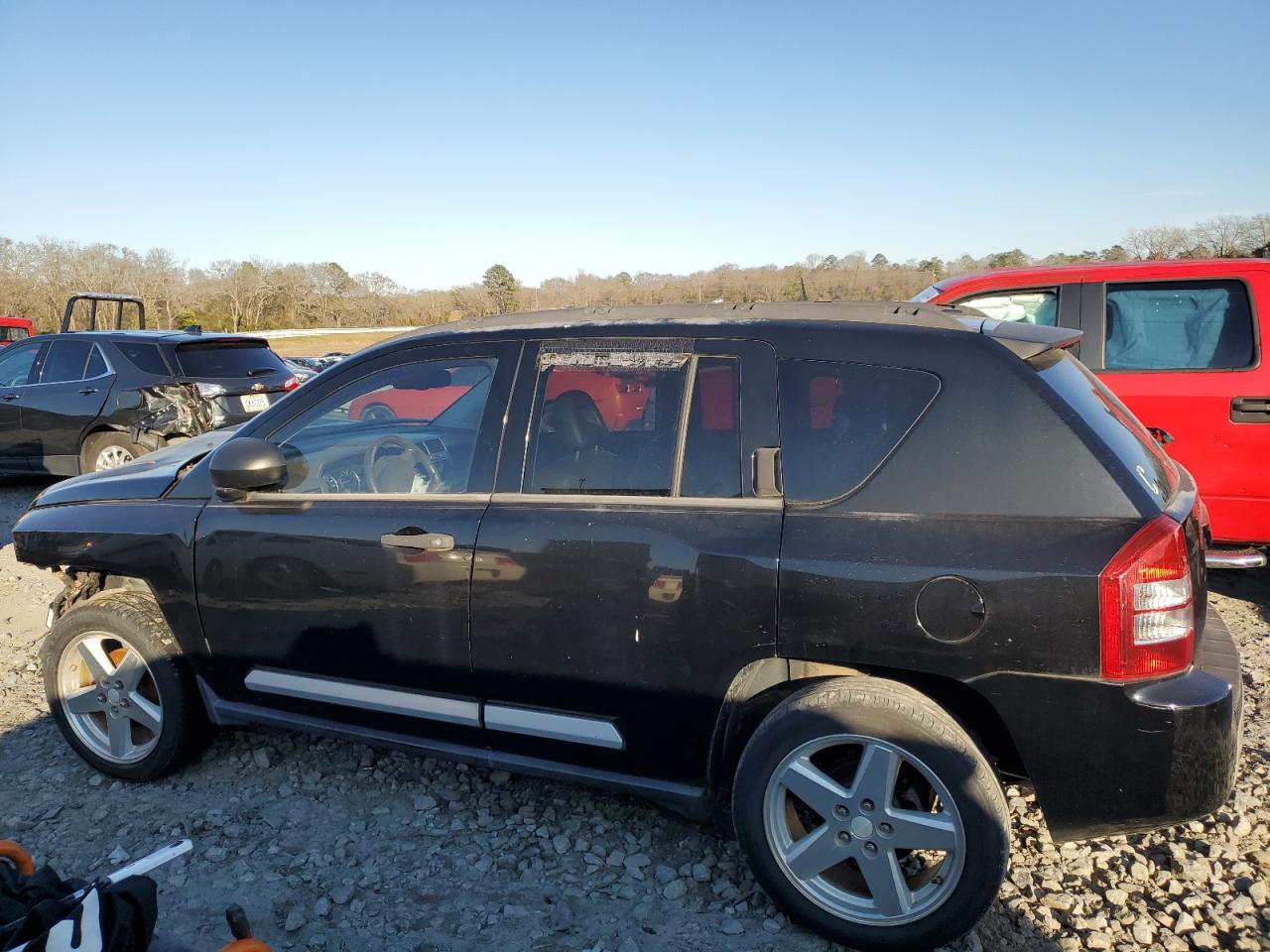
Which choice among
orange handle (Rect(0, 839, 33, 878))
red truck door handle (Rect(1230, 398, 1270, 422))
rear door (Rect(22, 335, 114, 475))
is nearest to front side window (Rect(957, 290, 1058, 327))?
red truck door handle (Rect(1230, 398, 1270, 422))

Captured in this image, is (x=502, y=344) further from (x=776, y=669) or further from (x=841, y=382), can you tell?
(x=776, y=669)

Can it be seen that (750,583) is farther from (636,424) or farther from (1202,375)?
(1202,375)

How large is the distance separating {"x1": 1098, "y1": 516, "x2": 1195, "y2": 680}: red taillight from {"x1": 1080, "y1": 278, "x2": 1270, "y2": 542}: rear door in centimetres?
289

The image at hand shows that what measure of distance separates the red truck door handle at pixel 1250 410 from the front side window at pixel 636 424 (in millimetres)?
3543

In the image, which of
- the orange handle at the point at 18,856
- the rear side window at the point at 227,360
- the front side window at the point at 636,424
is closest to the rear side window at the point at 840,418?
the front side window at the point at 636,424

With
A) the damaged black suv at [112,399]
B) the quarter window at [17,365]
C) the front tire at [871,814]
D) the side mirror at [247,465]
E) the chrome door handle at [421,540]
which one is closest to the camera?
the front tire at [871,814]

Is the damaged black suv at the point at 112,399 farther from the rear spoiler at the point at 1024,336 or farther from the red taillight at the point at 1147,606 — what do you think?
the red taillight at the point at 1147,606

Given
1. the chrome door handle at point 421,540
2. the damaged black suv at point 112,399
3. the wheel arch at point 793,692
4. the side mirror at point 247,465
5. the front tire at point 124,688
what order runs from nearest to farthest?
the wheel arch at point 793,692 → the chrome door handle at point 421,540 → the side mirror at point 247,465 → the front tire at point 124,688 → the damaged black suv at point 112,399

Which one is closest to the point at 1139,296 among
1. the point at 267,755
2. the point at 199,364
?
the point at 267,755

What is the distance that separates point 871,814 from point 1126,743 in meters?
0.68

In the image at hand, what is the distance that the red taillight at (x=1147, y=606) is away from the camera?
6.68ft

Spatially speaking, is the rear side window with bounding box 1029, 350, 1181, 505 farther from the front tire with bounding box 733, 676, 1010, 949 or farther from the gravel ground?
the gravel ground

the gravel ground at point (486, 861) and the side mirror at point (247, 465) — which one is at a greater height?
the side mirror at point (247, 465)

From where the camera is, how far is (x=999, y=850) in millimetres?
2139
